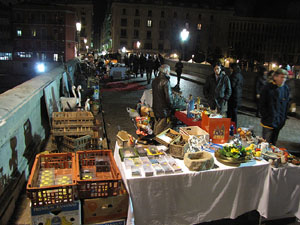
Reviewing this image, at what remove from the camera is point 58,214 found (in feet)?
10.1

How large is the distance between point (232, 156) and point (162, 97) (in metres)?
2.71

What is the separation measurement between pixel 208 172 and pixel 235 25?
9479cm

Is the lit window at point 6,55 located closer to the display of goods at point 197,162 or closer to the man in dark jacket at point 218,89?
the man in dark jacket at point 218,89

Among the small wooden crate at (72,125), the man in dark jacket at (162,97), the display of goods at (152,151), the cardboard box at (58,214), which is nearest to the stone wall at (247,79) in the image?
the man in dark jacket at (162,97)

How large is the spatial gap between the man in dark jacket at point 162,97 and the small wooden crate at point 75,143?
1.80 m

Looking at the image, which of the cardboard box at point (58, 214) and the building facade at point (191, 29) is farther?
the building facade at point (191, 29)

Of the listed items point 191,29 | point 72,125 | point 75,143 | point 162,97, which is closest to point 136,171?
point 75,143

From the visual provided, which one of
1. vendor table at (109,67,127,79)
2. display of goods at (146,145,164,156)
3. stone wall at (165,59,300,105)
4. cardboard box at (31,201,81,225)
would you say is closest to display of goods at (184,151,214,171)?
display of goods at (146,145,164,156)

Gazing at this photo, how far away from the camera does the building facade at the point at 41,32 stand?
62531 millimetres

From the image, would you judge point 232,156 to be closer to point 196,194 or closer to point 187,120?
point 196,194

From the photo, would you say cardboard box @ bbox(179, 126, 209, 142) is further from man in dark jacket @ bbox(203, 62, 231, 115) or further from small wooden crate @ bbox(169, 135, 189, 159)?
man in dark jacket @ bbox(203, 62, 231, 115)

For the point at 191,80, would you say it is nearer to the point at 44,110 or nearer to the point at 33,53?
the point at 44,110

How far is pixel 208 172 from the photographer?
368cm

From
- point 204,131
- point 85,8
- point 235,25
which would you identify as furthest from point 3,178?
point 85,8
